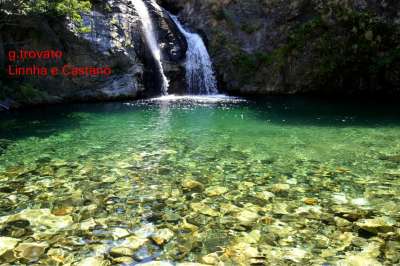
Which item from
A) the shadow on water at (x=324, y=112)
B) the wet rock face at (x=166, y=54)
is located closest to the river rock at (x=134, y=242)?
the shadow on water at (x=324, y=112)

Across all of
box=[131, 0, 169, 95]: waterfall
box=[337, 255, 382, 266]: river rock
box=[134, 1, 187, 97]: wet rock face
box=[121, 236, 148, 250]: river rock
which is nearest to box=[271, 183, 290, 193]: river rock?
box=[337, 255, 382, 266]: river rock

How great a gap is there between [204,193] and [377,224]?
2748 millimetres

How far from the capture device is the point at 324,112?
56.6 feet

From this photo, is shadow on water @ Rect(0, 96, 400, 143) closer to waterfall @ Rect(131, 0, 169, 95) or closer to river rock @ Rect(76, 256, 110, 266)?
waterfall @ Rect(131, 0, 169, 95)

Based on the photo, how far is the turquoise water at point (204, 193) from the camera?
478 centimetres

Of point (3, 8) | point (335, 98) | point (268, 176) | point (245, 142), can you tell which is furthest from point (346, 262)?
point (335, 98)

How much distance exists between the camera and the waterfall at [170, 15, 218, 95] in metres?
24.5

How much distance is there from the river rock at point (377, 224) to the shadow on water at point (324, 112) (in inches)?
343

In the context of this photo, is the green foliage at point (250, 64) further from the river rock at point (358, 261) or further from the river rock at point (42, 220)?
the river rock at point (358, 261)

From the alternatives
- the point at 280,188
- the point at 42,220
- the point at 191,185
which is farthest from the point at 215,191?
the point at 42,220

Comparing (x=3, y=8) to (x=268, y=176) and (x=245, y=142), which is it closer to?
(x=245, y=142)

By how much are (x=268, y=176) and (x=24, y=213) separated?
14.6ft

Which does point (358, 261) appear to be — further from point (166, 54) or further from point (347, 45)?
point (347, 45)

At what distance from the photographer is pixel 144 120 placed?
50.3 ft
